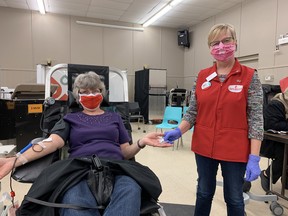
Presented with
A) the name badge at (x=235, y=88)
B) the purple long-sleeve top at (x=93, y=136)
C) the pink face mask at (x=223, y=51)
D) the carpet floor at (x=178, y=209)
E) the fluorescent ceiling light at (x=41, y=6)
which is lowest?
the carpet floor at (x=178, y=209)

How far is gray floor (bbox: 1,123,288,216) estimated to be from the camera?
2215 millimetres

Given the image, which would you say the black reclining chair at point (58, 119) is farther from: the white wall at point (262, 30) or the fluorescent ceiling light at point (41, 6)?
the fluorescent ceiling light at point (41, 6)

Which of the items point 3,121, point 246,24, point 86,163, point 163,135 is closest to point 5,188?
point 3,121

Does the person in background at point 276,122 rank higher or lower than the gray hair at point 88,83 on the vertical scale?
lower

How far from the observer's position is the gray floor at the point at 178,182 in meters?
2.21

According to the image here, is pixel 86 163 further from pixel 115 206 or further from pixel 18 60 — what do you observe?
pixel 18 60

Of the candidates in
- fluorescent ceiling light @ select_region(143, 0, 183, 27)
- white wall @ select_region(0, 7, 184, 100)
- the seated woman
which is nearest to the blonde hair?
the seated woman

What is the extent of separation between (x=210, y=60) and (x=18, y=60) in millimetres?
5920

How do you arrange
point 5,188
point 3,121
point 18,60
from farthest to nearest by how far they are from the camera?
point 18,60
point 3,121
point 5,188

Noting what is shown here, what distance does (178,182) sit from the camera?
2797 mm

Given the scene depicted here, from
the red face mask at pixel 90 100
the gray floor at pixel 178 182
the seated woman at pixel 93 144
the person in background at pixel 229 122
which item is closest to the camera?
the seated woman at pixel 93 144

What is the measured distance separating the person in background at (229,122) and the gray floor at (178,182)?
0.83 meters

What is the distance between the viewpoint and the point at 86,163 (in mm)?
1241

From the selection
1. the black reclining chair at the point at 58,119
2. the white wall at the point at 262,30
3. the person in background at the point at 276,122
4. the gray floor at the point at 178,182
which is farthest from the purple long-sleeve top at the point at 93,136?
the white wall at the point at 262,30
